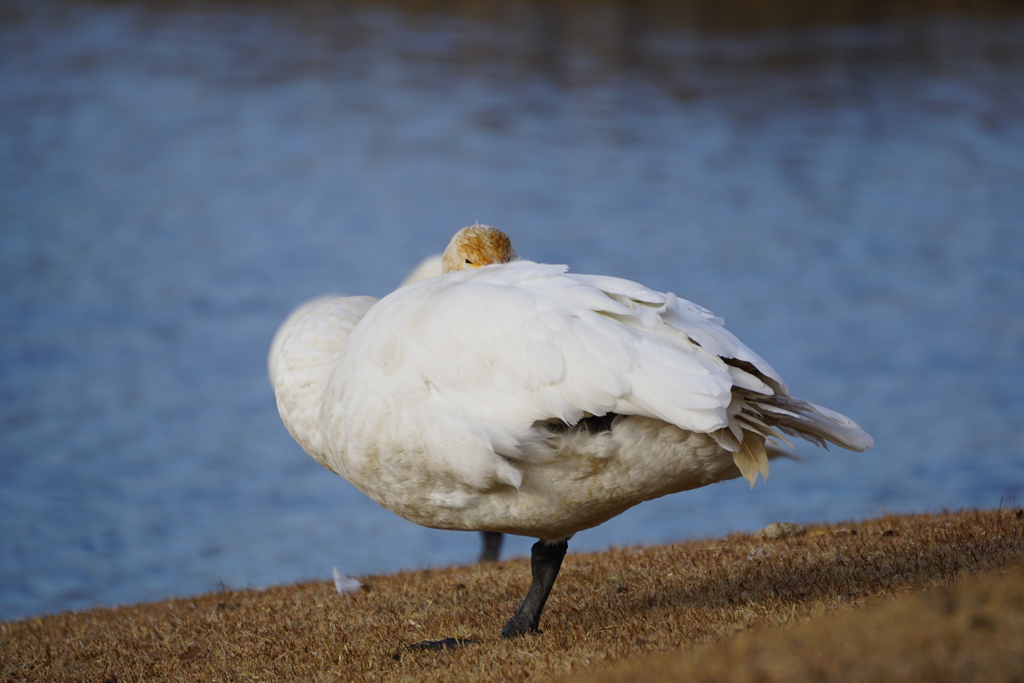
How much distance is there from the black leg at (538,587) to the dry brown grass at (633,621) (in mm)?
99

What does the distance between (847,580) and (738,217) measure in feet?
71.0

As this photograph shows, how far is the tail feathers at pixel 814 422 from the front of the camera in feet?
13.8

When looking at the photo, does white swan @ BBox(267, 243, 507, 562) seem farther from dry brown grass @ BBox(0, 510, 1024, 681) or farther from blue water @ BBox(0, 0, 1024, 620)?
blue water @ BBox(0, 0, 1024, 620)

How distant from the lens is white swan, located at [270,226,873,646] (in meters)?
3.99

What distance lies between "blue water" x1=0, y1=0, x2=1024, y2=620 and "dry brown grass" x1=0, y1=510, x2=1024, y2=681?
3.83 metres

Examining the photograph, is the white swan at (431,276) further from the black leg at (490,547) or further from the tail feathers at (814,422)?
the tail feathers at (814,422)

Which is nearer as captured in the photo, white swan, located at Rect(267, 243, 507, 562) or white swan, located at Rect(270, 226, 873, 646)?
white swan, located at Rect(270, 226, 873, 646)

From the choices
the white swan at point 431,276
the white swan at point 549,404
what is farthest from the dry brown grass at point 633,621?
the white swan at point 431,276

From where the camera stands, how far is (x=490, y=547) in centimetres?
953

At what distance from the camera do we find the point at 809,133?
3253cm

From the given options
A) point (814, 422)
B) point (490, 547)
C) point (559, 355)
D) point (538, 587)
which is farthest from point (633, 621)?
point (490, 547)

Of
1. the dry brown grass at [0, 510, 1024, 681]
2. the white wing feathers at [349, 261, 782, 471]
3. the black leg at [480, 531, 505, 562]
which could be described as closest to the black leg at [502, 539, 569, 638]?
the dry brown grass at [0, 510, 1024, 681]

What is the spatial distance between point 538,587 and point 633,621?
415 millimetres

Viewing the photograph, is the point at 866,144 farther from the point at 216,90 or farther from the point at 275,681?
the point at 275,681
